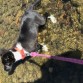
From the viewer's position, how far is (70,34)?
21.3 feet

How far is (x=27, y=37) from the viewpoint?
646cm

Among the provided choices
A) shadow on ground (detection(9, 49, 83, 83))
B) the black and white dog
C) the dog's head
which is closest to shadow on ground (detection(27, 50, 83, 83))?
shadow on ground (detection(9, 49, 83, 83))

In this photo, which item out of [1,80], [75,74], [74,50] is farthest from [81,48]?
[1,80]

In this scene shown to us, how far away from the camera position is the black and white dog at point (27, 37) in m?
6.17

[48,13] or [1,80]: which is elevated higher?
[48,13]

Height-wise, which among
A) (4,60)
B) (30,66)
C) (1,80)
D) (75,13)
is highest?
(75,13)

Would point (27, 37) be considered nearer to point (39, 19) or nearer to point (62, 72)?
point (39, 19)

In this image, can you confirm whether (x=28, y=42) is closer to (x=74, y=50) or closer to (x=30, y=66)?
(x=30, y=66)

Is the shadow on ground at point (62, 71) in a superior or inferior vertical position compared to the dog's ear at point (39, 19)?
inferior

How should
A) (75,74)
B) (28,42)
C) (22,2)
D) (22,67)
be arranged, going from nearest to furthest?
(75,74), (28,42), (22,67), (22,2)

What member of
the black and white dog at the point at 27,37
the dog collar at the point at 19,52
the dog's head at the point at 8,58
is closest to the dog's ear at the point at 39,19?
the black and white dog at the point at 27,37

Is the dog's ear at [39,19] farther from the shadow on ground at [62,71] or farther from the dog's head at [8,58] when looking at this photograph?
the dog's head at [8,58]

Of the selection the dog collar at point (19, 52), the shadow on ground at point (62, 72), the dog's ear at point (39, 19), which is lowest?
the shadow on ground at point (62, 72)

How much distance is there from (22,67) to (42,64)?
597mm
